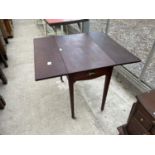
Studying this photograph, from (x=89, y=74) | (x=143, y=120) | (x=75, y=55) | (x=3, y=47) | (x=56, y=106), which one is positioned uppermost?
(x=75, y=55)

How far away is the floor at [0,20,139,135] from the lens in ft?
5.48

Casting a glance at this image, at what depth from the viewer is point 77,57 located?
4.56 ft

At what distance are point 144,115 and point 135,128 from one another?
0.75ft

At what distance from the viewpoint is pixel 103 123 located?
67.4 inches

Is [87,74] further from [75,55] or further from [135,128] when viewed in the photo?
[135,128]

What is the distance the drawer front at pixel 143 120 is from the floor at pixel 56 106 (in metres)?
0.57

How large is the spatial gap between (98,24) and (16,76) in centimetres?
173

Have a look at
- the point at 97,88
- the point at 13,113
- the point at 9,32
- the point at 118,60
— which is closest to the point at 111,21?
the point at 97,88

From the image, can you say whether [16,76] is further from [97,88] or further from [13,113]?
[97,88]

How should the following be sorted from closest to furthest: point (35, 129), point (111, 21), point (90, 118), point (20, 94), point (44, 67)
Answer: point (44, 67)
point (35, 129)
point (90, 118)
point (20, 94)
point (111, 21)

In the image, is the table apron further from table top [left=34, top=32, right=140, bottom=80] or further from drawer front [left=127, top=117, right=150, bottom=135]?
drawer front [left=127, top=117, right=150, bottom=135]

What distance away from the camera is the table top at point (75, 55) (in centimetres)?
123

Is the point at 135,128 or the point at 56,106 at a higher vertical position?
the point at 135,128

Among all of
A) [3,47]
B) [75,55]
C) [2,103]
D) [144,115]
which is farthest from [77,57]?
[3,47]
